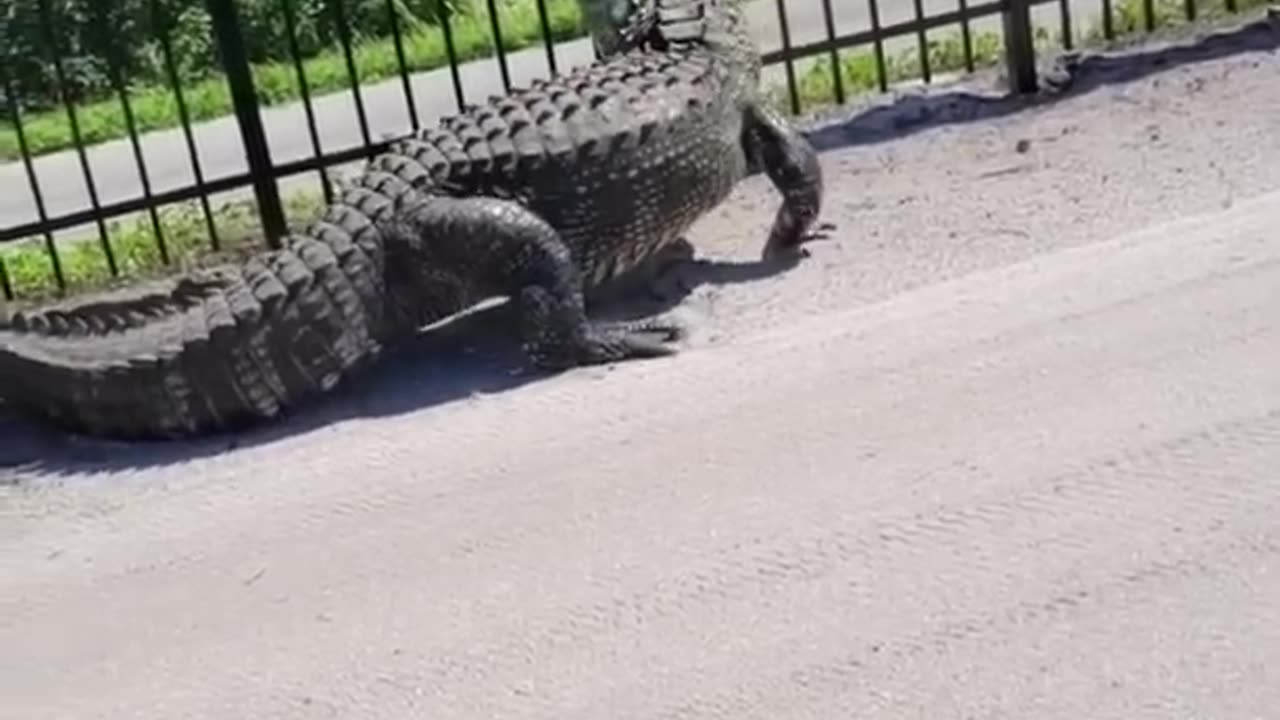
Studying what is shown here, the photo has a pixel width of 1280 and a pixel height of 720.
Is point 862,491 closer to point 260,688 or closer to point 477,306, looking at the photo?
point 260,688

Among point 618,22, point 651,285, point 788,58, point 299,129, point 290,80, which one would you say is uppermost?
point 618,22

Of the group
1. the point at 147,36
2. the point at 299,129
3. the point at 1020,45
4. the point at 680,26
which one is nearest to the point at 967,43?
the point at 1020,45

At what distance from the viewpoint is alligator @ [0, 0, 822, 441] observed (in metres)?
6.00

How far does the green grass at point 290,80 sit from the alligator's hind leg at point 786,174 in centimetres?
760

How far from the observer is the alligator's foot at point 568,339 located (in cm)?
614

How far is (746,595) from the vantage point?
4.45 meters

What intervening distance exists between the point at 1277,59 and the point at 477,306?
3.87 metres

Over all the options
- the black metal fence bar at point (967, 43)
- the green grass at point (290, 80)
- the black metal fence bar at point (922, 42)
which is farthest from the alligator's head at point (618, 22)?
the green grass at point (290, 80)

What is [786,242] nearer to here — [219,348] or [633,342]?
[633,342]

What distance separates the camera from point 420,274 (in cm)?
618

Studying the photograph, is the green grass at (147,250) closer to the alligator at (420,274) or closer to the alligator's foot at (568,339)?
the alligator at (420,274)

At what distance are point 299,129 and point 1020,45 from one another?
644 centimetres

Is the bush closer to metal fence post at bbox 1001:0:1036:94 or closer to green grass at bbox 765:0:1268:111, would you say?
green grass at bbox 765:0:1268:111

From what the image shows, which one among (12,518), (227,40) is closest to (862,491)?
(12,518)
